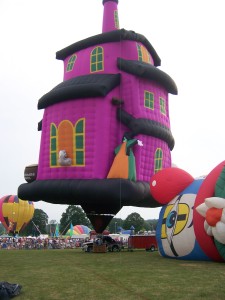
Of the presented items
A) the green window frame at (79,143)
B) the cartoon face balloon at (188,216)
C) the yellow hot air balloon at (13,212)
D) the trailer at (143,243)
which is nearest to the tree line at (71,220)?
the yellow hot air balloon at (13,212)

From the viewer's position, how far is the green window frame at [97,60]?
74.3ft

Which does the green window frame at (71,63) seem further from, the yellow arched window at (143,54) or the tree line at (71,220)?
the tree line at (71,220)

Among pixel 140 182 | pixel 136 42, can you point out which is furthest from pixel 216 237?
pixel 136 42

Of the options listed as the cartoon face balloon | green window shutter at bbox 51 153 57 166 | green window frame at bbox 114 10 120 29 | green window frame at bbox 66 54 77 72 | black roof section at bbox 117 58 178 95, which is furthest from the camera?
green window frame at bbox 114 10 120 29

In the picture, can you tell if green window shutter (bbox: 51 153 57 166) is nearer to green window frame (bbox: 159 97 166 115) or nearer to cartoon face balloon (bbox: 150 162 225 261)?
green window frame (bbox: 159 97 166 115)

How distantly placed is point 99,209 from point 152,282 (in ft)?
39.2

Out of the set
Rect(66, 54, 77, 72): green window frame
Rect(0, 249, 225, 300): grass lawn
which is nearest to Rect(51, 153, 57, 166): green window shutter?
Rect(66, 54, 77, 72): green window frame

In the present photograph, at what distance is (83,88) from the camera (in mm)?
20797

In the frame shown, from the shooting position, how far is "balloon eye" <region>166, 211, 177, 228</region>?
1418 cm

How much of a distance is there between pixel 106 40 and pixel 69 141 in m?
6.24

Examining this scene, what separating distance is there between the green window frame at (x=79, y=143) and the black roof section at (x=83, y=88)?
1.44m

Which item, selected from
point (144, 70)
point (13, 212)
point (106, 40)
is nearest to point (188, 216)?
point (144, 70)

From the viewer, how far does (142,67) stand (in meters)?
21.5

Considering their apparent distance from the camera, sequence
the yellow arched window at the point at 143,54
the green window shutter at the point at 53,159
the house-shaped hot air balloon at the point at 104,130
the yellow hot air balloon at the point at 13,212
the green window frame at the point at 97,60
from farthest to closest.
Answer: the yellow hot air balloon at the point at 13,212 → the yellow arched window at the point at 143,54 → the green window frame at the point at 97,60 → the green window shutter at the point at 53,159 → the house-shaped hot air balloon at the point at 104,130
